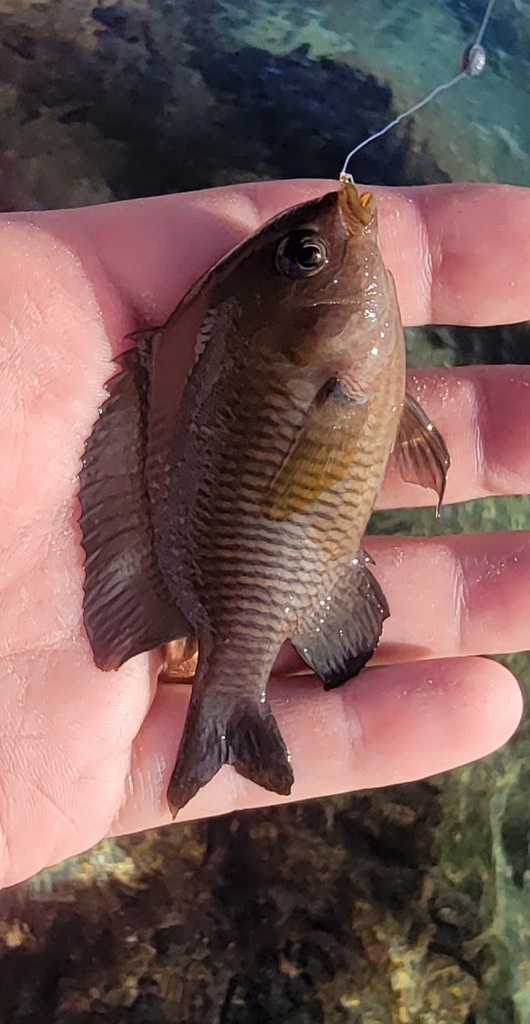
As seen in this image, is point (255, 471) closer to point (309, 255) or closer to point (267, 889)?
point (309, 255)

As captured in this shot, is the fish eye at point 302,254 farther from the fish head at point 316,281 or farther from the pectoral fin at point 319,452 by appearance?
the pectoral fin at point 319,452

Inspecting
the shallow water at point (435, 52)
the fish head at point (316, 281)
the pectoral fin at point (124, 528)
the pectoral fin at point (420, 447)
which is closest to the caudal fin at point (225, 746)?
the pectoral fin at point (124, 528)

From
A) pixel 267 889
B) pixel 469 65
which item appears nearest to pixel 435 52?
pixel 469 65

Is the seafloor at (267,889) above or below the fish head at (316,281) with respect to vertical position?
below

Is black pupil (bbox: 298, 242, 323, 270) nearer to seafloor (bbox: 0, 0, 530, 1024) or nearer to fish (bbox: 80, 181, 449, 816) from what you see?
fish (bbox: 80, 181, 449, 816)

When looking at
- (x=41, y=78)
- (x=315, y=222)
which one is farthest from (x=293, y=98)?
(x=315, y=222)

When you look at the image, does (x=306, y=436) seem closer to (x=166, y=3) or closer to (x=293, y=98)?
(x=293, y=98)
